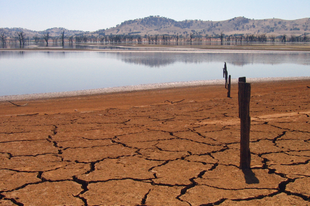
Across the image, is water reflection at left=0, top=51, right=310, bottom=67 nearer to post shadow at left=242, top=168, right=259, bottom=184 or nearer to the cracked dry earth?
the cracked dry earth

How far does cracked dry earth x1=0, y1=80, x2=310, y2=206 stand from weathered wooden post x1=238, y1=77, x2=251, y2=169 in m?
0.18

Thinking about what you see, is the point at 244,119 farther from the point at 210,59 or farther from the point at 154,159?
the point at 210,59

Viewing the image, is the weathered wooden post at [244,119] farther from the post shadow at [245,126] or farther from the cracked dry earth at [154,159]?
the cracked dry earth at [154,159]

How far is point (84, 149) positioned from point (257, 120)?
3.85 meters

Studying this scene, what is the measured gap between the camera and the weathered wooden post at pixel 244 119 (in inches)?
147

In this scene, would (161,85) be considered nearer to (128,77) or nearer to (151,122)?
(128,77)

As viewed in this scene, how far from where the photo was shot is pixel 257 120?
662 centimetres

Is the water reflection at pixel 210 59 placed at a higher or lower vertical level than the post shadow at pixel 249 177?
higher

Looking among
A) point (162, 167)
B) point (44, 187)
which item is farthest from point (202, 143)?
point (44, 187)

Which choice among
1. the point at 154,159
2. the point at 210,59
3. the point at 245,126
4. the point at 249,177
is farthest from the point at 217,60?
the point at 249,177

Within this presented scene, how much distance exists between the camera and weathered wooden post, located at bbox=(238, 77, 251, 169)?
147 inches

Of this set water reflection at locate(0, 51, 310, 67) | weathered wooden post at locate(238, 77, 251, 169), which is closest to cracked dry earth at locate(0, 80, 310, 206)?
weathered wooden post at locate(238, 77, 251, 169)

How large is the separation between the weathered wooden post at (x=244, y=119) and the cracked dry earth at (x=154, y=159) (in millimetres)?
176

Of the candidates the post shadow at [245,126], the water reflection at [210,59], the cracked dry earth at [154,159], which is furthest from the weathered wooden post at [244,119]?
the water reflection at [210,59]
